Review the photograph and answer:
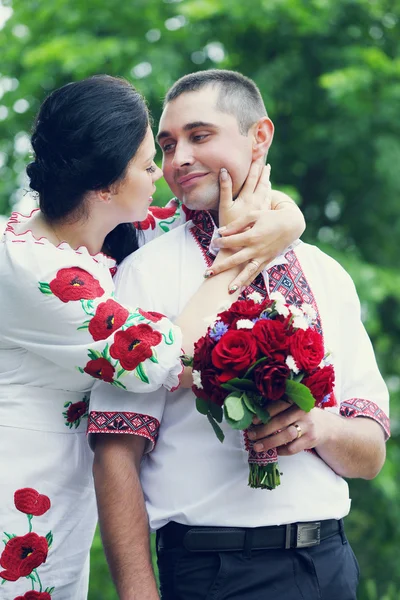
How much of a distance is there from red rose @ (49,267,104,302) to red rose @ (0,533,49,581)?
0.79 m

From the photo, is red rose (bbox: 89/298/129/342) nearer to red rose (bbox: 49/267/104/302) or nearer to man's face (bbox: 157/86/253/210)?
red rose (bbox: 49/267/104/302)

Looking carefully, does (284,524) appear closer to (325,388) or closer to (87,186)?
(325,388)

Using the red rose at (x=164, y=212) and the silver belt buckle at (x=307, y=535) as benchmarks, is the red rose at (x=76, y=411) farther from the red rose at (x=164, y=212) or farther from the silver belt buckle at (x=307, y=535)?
the red rose at (x=164, y=212)

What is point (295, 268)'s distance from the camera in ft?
10.2

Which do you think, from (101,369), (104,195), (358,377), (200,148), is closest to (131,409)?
(101,369)

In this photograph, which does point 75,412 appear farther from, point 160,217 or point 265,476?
point 160,217

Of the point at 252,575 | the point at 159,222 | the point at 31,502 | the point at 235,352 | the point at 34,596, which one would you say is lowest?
the point at 34,596

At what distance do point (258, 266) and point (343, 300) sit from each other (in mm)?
424

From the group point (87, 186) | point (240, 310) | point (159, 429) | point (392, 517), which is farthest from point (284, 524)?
point (392, 517)

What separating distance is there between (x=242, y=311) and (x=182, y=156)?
74 cm

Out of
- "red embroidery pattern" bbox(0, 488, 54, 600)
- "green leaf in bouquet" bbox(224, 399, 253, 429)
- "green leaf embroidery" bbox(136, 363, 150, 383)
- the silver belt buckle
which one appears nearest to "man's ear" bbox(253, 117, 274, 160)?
"green leaf embroidery" bbox(136, 363, 150, 383)

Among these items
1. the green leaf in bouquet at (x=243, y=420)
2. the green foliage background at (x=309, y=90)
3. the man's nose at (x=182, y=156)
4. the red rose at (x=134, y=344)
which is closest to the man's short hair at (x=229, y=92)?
the man's nose at (x=182, y=156)

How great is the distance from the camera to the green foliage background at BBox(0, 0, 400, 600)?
7.12 m

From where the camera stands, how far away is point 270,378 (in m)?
2.46
